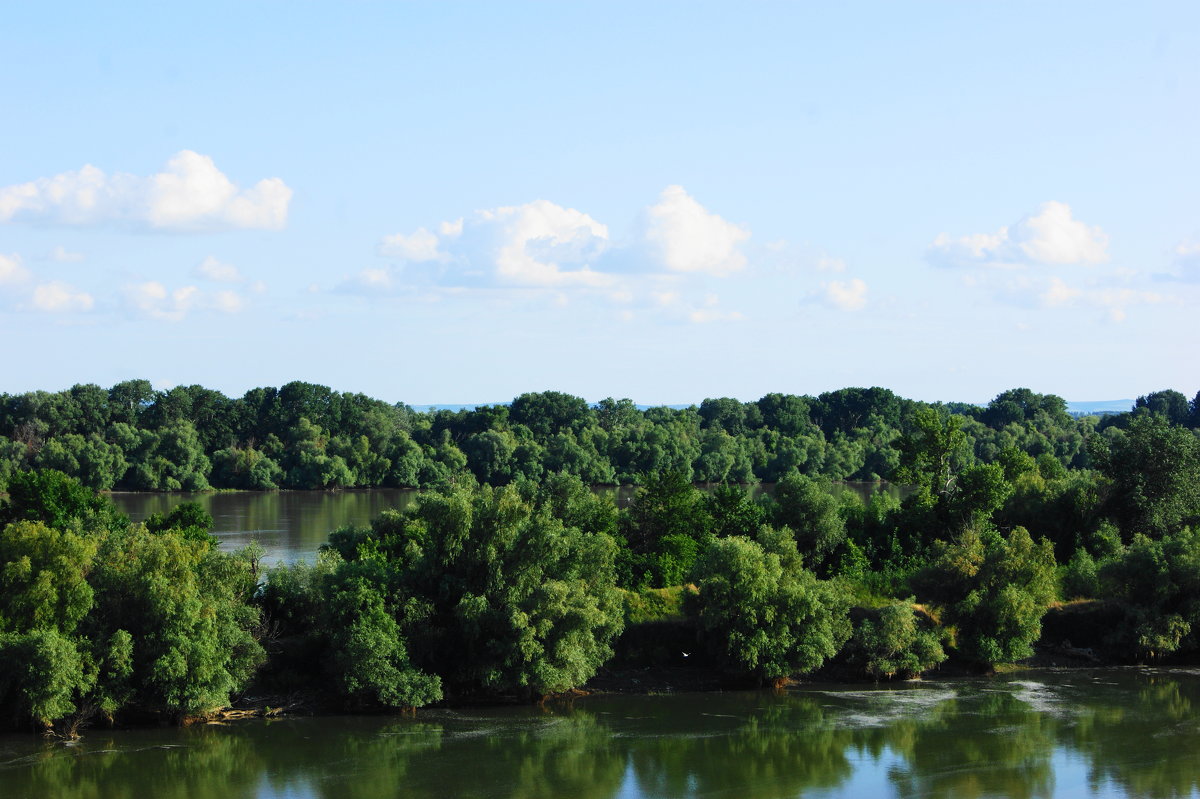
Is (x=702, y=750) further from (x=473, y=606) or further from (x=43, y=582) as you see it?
(x=43, y=582)

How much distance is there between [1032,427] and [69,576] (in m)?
108

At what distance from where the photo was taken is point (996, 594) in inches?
1524

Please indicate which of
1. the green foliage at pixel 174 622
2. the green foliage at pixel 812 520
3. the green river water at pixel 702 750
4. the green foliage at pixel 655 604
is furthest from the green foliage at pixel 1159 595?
the green foliage at pixel 174 622

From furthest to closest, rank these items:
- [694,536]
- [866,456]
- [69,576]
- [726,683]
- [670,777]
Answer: [866,456] < [694,536] < [726,683] < [69,576] < [670,777]

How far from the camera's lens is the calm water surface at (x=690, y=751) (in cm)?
2883

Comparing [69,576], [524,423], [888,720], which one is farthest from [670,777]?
[524,423]

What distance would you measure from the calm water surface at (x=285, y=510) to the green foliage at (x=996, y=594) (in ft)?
60.7

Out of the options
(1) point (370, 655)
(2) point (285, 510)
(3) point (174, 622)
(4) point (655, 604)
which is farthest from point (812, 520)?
(2) point (285, 510)

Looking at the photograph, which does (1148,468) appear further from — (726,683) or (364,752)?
(364,752)

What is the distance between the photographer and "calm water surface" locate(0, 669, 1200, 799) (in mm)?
28828

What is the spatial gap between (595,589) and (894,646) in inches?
360

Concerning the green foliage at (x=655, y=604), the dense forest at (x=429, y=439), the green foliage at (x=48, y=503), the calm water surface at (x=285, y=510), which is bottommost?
the green foliage at (x=655, y=604)

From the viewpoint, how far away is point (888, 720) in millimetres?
34156

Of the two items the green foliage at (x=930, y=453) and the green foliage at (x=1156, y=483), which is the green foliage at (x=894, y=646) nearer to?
the green foliage at (x=1156, y=483)
